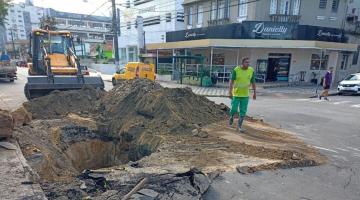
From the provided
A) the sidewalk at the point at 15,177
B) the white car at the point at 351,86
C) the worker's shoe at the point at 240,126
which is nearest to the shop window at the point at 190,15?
the white car at the point at 351,86

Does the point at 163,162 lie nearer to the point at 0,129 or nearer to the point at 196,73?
the point at 0,129

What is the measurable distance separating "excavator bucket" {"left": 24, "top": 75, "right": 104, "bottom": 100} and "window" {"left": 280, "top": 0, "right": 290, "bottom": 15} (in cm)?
1980

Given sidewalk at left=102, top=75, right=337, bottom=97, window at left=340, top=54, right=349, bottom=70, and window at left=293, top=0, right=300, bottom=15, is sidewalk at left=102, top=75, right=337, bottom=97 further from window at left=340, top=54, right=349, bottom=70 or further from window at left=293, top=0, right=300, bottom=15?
window at left=340, top=54, right=349, bottom=70

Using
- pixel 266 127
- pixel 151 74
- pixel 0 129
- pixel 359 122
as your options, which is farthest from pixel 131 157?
pixel 151 74

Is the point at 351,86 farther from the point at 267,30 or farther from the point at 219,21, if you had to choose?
the point at 219,21

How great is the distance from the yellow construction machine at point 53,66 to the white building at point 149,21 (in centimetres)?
2317

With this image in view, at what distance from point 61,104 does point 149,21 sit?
3256cm

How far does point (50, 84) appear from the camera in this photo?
10438mm

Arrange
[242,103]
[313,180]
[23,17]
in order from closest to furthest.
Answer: [313,180] < [242,103] < [23,17]

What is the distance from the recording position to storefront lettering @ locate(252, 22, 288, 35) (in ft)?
73.0

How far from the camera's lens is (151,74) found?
21.0m

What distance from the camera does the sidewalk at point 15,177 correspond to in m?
3.65

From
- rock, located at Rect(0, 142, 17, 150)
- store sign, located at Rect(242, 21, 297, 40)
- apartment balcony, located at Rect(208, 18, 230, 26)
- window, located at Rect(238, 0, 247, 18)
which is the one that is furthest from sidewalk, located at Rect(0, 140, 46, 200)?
apartment balcony, located at Rect(208, 18, 230, 26)

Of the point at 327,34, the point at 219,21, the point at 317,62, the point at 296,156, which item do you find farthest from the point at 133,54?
the point at 296,156
